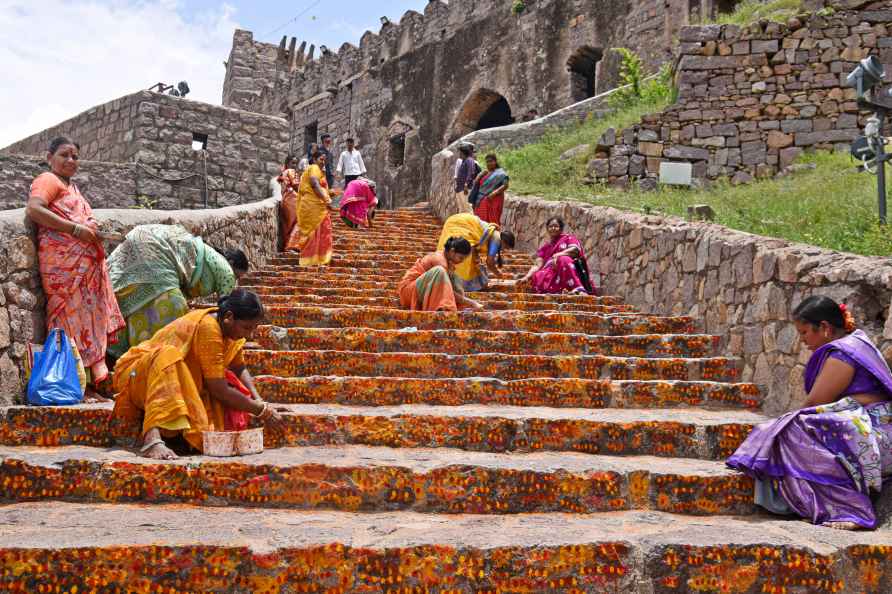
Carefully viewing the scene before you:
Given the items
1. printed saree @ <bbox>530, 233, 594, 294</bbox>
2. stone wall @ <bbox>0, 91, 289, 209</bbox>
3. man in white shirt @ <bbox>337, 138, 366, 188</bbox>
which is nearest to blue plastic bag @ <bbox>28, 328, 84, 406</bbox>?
printed saree @ <bbox>530, 233, 594, 294</bbox>

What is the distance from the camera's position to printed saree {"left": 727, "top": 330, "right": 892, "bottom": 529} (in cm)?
289

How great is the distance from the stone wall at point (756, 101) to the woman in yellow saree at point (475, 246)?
359 cm

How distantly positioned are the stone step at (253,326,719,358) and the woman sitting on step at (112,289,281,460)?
1.38 m

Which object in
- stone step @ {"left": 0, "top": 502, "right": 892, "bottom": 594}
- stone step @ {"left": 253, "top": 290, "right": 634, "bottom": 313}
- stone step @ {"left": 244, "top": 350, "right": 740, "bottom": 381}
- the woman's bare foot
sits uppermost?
stone step @ {"left": 253, "top": 290, "right": 634, "bottom": 313}

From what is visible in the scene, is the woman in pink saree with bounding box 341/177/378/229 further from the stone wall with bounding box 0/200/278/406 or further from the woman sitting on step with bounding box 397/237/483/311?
the stone wall with bounding box 0/200/278/406

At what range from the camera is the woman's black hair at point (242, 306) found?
3.37 m

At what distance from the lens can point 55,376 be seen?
3.61 meters

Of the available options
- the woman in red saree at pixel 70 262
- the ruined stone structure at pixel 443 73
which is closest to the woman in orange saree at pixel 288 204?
the woman in red saree at pixel 70 262

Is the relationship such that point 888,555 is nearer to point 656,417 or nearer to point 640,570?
point 640,570

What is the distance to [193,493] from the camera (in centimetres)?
293

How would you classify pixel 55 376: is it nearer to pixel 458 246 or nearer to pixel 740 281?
pixel 458 246

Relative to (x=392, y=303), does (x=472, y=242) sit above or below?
above

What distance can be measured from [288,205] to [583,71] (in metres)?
10.5

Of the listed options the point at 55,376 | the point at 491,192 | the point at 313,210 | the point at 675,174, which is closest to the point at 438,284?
the point at 55,376
